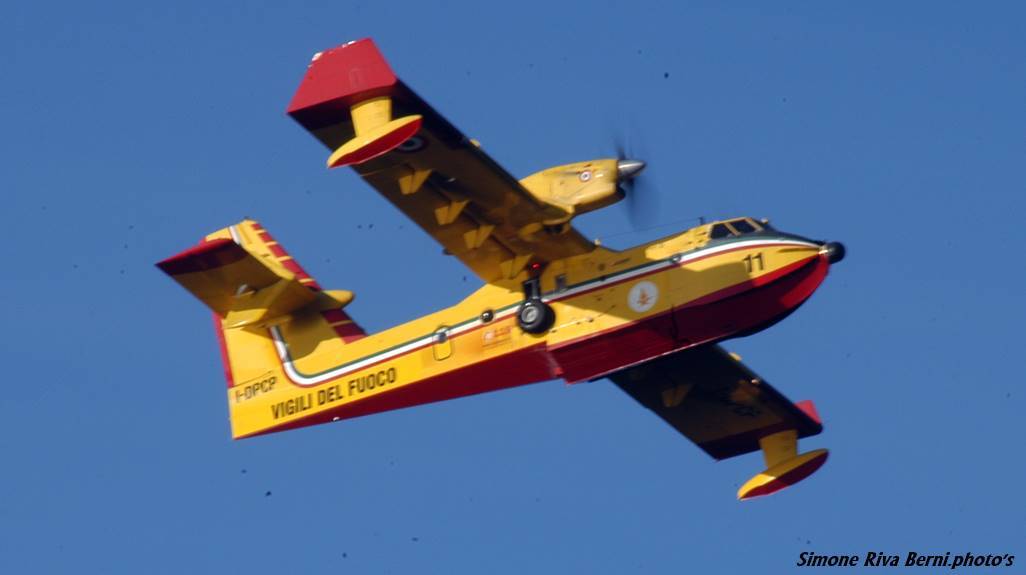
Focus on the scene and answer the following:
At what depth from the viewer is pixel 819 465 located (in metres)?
36.0

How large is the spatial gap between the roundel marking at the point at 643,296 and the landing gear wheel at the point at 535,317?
140cm

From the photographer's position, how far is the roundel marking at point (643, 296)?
32000 mm

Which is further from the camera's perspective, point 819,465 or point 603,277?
point 819,465

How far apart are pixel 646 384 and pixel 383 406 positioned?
5.08 m

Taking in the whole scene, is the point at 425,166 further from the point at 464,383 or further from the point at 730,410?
the point at 730,410

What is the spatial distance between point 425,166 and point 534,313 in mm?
3206

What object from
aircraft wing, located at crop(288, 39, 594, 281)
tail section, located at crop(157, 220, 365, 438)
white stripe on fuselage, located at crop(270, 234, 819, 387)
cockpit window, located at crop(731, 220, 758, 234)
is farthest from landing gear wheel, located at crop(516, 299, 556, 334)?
tail section, located at crop(157, 220, 365, 438)

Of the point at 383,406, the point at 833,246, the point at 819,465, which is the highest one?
the point at 833,246

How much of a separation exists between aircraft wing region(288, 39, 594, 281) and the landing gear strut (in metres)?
0.48

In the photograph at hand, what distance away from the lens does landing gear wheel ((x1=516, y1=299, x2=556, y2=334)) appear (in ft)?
107

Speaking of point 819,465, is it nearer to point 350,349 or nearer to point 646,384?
point 646,384

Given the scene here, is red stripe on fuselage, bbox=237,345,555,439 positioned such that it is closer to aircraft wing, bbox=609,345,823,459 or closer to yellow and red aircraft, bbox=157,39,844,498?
yellow and red aircraft, bbox=157,39,844,498

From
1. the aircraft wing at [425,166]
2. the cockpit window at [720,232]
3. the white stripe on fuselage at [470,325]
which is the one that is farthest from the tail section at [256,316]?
the cockpit window at [720,232]

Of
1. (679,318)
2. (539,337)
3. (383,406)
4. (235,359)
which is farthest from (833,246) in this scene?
(235,359)
